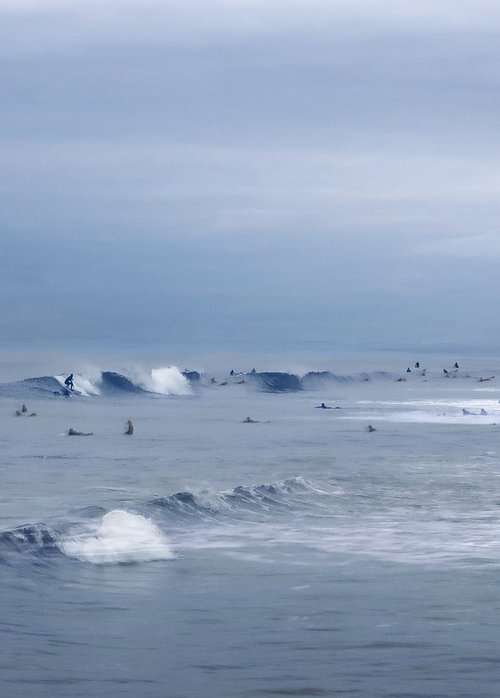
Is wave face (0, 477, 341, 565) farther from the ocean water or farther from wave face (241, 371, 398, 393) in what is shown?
wave face (241, 371, 398, 393)

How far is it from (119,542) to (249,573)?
3.13 m

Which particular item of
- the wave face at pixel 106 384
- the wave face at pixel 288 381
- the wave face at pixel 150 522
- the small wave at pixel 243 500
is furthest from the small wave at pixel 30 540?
the wave face at pixel 288 381

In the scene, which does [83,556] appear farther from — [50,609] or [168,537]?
[50,609]

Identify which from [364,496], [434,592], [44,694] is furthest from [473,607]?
[364,496]

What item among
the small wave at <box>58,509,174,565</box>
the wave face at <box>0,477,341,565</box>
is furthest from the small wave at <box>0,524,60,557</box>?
the small wave at <box>58,509,174,565</box>

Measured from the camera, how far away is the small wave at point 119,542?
15602mm

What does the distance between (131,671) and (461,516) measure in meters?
11.1

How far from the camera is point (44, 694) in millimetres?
9047

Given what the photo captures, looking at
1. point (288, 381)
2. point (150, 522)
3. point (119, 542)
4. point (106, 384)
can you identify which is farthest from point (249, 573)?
point (288, 381)

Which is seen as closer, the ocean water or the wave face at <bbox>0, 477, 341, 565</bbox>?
the ocean water

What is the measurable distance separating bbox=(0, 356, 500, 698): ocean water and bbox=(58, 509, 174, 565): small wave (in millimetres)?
48

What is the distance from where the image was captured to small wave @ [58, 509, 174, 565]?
614 inches

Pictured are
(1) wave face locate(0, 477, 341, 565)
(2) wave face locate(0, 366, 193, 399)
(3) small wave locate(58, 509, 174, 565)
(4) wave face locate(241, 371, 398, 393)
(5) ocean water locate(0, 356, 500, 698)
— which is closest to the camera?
(5) ocean water locate(0, 356, 500, 698)

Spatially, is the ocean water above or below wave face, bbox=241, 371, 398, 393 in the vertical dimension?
below
